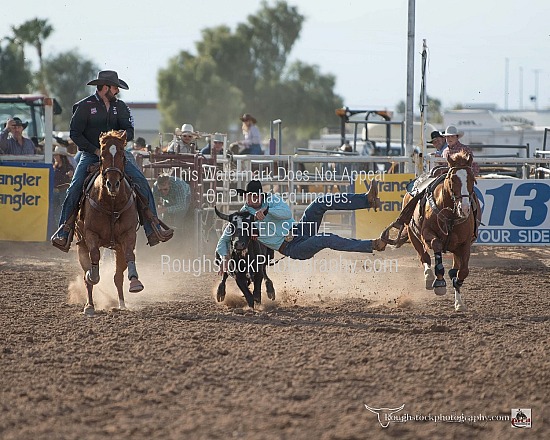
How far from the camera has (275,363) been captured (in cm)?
704

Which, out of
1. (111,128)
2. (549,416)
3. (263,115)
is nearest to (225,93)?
(263,115)

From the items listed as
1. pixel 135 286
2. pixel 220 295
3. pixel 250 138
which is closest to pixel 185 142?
pixel 250 138

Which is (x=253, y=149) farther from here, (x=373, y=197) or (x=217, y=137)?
(x=373, y=197)

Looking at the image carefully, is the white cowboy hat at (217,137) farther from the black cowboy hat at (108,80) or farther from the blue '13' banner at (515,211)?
the black cowboy hat at (108,80)

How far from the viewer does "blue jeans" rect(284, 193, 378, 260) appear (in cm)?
1017

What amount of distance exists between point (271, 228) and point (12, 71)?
165 feet

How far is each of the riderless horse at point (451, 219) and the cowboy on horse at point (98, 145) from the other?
231cm

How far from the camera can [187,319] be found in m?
9.34

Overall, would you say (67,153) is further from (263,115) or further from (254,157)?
(263,115)

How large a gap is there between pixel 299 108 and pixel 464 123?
3473 centimetres

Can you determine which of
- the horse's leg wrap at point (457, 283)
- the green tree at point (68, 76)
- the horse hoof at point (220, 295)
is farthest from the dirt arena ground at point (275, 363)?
the green tree at point (68, 76)

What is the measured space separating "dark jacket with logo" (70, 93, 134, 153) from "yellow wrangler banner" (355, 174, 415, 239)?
20.5 ft

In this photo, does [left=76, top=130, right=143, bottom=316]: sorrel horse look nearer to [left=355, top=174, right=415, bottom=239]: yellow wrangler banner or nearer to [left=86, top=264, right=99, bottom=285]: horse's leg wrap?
[left=86, top=264, right=99, bottom=285]: horse's leg wrap

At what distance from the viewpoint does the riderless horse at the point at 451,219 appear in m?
9.92
